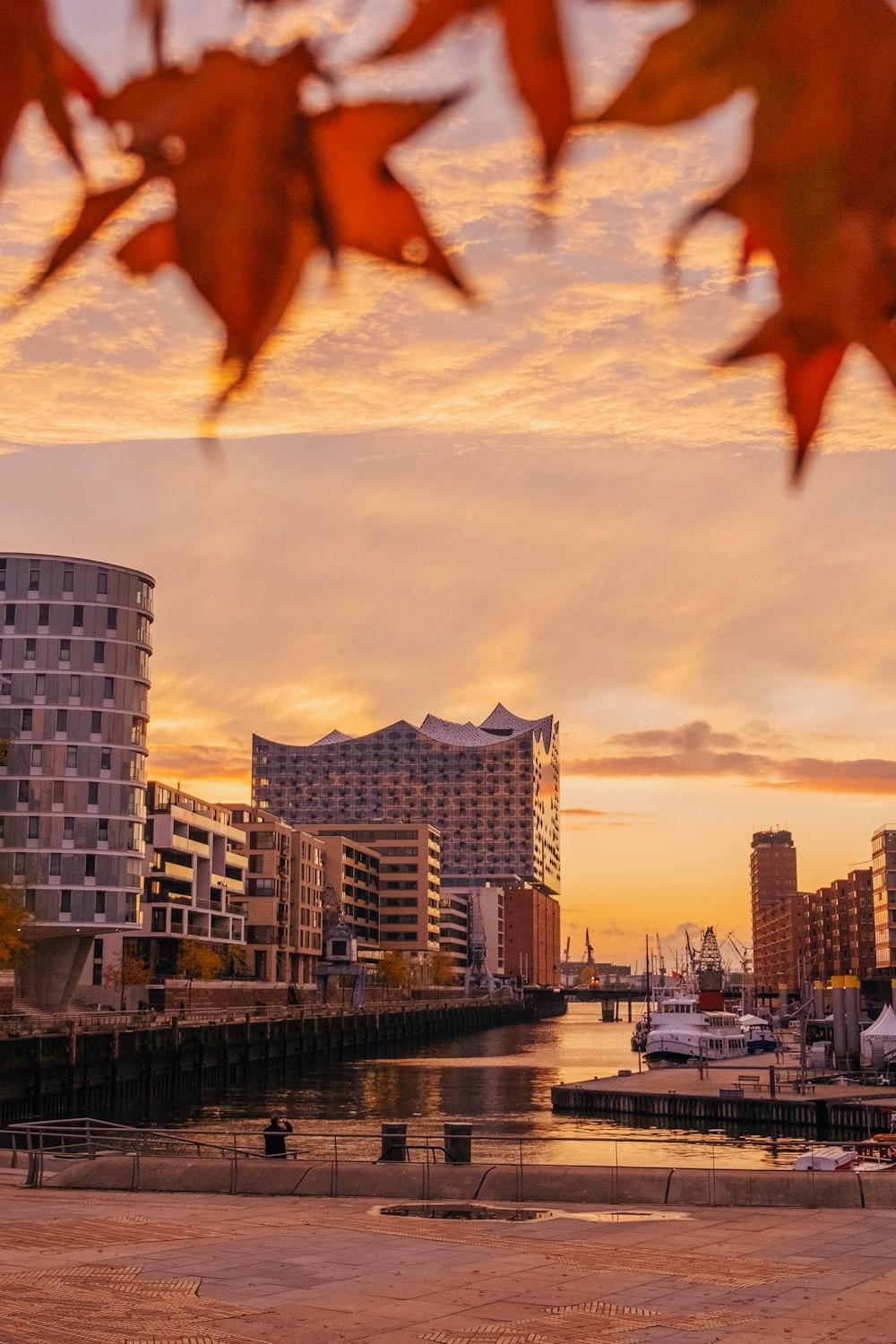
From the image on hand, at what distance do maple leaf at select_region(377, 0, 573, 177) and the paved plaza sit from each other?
46.1 feet

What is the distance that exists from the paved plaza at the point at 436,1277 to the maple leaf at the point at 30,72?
13.9 meters

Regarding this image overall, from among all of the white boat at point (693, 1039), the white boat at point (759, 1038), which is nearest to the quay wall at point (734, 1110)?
the white boat at point (693, 1039)

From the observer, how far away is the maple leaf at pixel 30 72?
1493mm

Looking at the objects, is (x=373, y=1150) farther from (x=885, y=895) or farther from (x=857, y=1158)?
(x=885, y=895)

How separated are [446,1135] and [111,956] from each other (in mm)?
90621

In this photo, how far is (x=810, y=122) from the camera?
4.50ft

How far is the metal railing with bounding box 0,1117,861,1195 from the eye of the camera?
26859 mm

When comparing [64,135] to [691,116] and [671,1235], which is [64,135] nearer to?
[691,116]

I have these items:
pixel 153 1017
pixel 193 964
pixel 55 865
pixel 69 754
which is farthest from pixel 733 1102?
pixel 193 964

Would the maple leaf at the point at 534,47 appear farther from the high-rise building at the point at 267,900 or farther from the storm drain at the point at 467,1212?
the high-rise building at the point at 267,900

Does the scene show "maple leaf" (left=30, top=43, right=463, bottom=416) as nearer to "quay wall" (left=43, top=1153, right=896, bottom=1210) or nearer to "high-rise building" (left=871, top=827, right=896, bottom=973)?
"quay wall" (left=43, top=1153, right=896, bottom=1210)

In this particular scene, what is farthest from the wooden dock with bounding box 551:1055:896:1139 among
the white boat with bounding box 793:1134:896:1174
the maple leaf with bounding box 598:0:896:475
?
the maple leaf with bounding box 598:0:896:475

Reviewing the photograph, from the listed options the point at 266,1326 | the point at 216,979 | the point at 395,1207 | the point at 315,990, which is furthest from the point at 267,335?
the point at 315,990

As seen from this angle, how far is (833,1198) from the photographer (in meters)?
23.5
